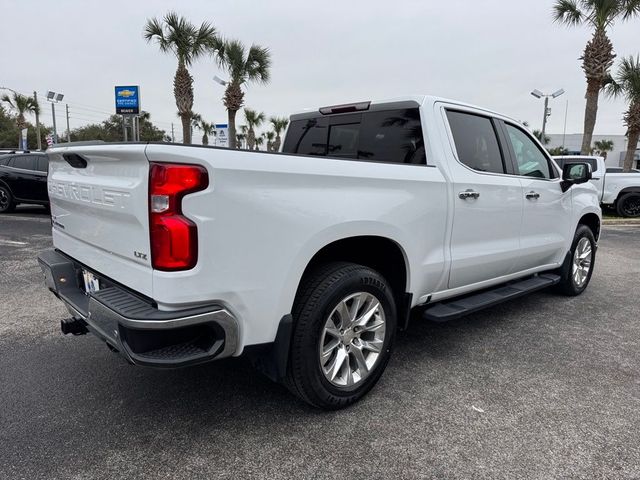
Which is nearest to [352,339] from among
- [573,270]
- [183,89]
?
[573,270]

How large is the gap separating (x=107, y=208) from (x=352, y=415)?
1.75 meters

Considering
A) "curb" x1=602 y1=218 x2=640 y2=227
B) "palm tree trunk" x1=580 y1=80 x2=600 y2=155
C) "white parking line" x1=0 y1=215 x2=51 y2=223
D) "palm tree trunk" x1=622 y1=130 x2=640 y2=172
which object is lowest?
"white parking line" x1=0 y1=215 x2=51 y2=223

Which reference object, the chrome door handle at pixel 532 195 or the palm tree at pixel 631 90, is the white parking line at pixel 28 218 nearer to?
the chrome door handle at pixel 532 195

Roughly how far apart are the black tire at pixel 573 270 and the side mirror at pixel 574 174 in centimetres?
71

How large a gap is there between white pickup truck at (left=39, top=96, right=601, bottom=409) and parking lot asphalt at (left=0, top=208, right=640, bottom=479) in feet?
1.02

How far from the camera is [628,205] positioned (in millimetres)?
13422

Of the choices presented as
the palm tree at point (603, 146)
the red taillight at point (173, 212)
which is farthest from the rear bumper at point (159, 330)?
the palm tree at point (603, 146)

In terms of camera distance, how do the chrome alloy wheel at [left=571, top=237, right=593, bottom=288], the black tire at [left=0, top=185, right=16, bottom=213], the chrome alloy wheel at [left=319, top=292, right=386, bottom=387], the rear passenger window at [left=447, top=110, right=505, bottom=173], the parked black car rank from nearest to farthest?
1. the chrome alloy wheel at [left=319, top=292, right=386, bottom=387]
2. the rear passenger window at [left=447, top=110, right=505, bottom=173]
3. the chrome alloy wheel at [left=571, top=237, right=593, bottom=288]
4. the parked black car
5. the black tire at [left=0, top=185, right=16, bottom=213]

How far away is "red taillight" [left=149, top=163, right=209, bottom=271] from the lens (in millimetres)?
1991

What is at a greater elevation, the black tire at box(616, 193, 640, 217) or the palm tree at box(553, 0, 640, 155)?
the palm tree at box(553, 0, 640, 155)

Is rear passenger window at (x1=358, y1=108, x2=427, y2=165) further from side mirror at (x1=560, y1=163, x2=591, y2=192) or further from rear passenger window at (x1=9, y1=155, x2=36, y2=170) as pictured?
rear passenger window at (x1=9, y1=155, x2=36, y2=170)

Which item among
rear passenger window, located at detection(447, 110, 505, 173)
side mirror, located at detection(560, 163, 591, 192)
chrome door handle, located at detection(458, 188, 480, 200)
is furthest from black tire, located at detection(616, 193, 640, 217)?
chrome door handle, located at detection(458, 188, 480, 200)

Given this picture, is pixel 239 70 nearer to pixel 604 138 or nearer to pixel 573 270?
pixel 573 270

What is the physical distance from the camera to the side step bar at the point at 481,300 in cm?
322
